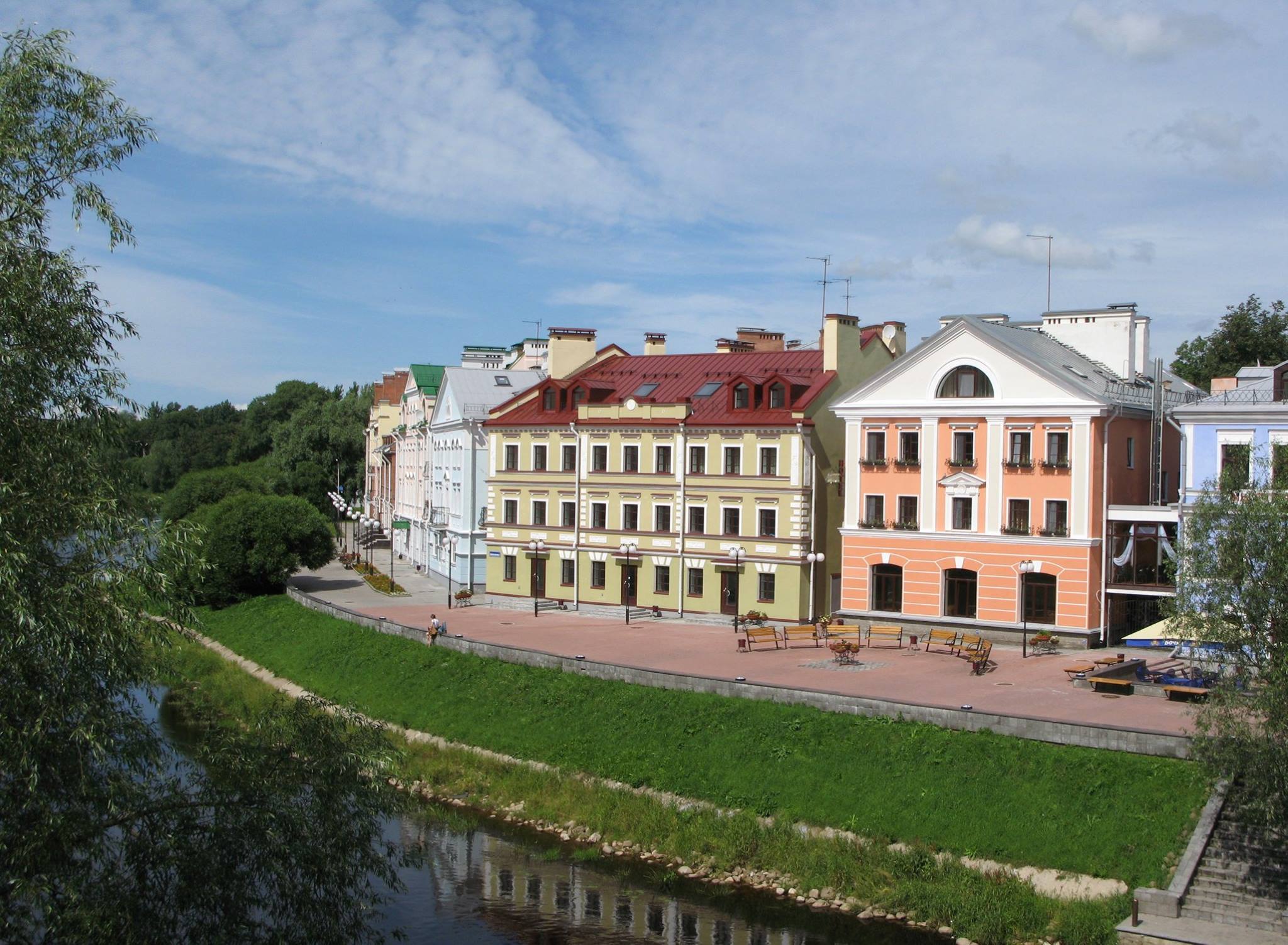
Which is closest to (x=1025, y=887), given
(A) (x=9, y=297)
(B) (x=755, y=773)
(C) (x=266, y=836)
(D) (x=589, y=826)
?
(B) (x=755, y=773)

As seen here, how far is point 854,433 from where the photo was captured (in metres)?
41.6

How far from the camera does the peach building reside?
37.3m

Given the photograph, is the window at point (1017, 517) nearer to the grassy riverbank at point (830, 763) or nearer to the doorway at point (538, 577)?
the grassy riverbank at point (830, 763)

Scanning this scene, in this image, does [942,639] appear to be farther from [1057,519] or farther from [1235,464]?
[1235,464]

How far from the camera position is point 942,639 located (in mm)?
37438

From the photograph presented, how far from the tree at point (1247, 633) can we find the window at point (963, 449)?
18465mm

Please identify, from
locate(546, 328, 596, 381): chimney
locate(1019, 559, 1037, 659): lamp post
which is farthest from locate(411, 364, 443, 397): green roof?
locate(1019, 559, 1037, 659): lamp post

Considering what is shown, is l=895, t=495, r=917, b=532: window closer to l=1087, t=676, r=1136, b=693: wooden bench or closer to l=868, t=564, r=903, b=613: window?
l=868, t=564, r=903, b=613: window

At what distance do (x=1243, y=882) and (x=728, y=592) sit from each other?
24.8 m

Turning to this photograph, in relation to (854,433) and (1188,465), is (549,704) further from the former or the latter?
(1188,465)

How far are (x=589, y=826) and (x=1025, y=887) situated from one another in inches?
393

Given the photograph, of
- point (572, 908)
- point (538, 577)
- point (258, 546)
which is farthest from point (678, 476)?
point (572, 908)

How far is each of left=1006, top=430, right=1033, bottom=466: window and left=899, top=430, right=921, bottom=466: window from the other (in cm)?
302

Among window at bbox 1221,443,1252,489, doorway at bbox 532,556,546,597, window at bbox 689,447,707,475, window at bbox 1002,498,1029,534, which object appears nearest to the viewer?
window at bbox 1221,443,1252,489
